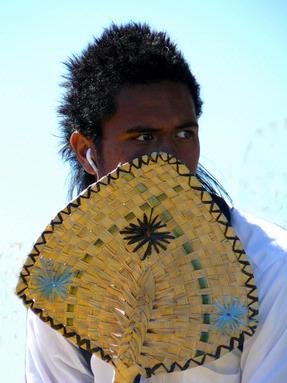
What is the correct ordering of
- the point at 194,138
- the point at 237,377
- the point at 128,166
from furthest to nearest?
1. the point at 194,138
2. the point at 237,377
3. the point at 128,166

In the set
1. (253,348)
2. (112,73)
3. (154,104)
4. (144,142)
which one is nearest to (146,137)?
(144,142)

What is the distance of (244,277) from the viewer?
2625 mm

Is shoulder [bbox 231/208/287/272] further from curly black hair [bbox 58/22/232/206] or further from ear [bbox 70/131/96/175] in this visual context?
ear [bbox 70/131/96/175]

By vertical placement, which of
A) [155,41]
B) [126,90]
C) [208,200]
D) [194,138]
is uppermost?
[155,41]

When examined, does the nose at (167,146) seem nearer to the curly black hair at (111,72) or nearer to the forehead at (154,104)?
the forehead at (154,104)

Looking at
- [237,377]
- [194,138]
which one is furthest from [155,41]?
[237,377]

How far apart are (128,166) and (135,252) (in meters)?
0.24

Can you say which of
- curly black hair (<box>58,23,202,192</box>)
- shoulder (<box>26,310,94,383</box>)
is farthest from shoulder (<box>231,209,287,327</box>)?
shoulder (<box>26,310,94,383</box>)

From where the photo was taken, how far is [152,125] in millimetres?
3096

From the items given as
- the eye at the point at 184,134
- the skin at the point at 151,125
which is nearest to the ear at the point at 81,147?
the skin at the point at 151,125

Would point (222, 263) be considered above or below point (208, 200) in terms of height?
below

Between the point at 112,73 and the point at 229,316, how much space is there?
42.5 inches

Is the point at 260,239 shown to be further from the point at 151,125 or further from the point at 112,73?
the point at 112,73

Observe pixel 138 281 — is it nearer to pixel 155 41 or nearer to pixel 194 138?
pixel 194 138
